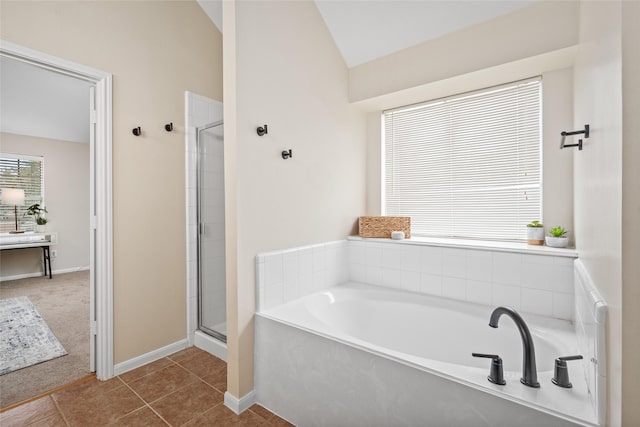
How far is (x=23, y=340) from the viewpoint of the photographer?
9.16ft

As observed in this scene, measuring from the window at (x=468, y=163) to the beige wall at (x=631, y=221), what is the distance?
171 cm

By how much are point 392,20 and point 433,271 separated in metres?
1.98

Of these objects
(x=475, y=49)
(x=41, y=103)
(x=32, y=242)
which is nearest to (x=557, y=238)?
(x=475, y=49)

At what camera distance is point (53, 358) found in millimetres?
2482

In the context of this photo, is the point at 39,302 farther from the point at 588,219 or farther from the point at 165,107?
the point at 588,219

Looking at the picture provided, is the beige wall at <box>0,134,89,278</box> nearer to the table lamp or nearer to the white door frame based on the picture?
the table lamp

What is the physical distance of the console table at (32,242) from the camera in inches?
179

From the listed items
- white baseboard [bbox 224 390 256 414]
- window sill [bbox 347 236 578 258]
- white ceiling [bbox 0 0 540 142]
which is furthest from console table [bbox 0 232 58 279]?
window sill [bbox 347 236 578 258]

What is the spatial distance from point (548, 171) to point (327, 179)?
1.63 meters

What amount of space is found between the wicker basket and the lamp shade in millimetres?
5275

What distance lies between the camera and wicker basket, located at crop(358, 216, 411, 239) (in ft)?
8.85

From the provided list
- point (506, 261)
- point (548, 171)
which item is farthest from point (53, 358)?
point (548, 171)

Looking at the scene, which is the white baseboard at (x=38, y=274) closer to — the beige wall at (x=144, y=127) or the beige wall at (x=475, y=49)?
the beige wall at (x=144, y=127)

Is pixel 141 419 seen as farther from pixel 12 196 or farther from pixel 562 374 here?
pixel 12 196
